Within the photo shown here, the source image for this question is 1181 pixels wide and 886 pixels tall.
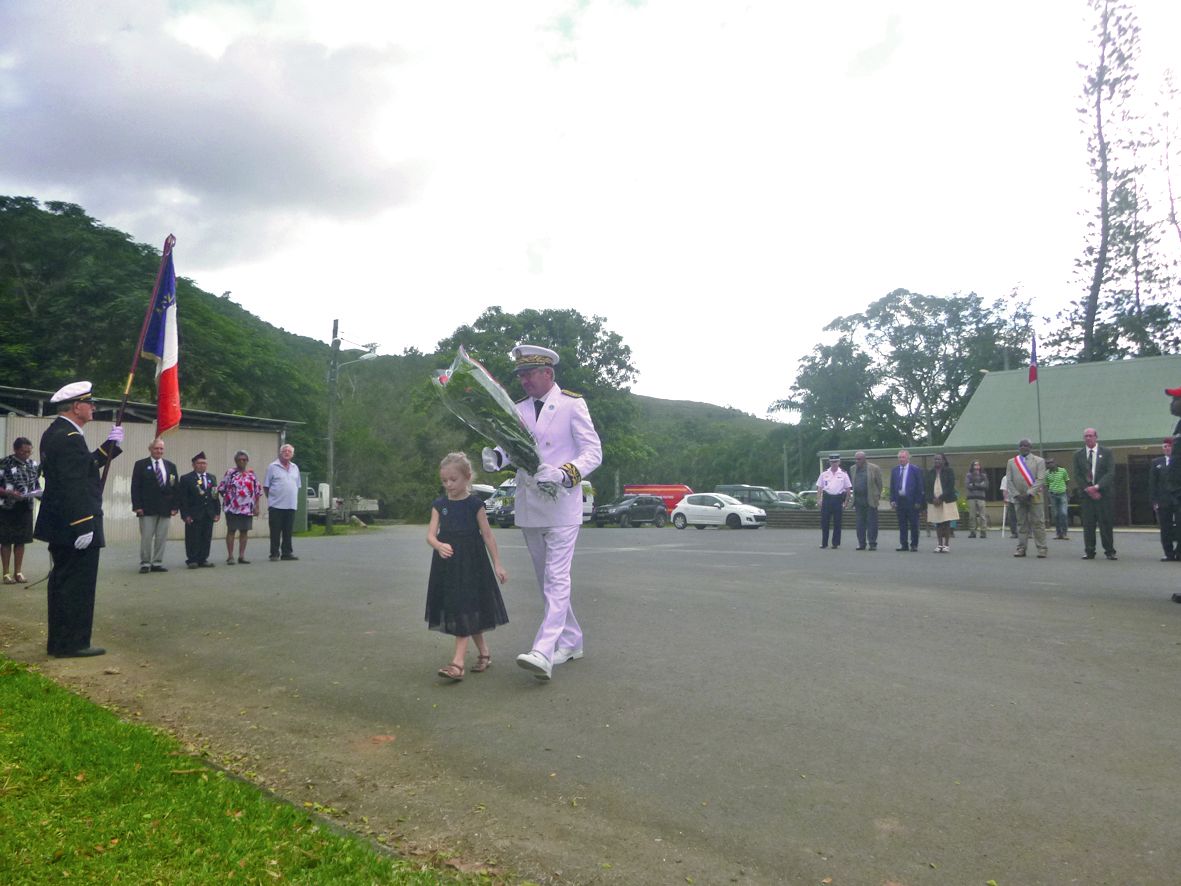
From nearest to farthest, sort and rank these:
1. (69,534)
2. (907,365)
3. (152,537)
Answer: (69,534), (152,537), (907,365)

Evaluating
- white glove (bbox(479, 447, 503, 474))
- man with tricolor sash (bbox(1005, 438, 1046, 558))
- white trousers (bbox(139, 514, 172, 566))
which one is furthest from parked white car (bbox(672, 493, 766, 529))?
white glove (bbox(479, 447, 503, 474))

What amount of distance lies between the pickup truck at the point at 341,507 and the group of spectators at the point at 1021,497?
109 ft

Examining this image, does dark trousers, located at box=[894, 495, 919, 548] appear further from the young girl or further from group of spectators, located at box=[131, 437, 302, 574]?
→ the young girl

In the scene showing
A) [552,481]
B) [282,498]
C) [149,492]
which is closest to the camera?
[552,481]

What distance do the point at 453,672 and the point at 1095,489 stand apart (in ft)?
36.7

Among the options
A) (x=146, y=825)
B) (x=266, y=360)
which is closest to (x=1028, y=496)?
(x=146, y=825)

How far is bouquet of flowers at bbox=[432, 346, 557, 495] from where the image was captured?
216 inches

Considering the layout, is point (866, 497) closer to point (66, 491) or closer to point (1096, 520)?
point (1096, 520)

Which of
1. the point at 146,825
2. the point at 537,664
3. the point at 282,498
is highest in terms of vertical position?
the point at 282,498

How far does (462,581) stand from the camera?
5.81 meters

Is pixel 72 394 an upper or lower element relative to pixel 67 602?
upper

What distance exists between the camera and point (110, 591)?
10359 mm

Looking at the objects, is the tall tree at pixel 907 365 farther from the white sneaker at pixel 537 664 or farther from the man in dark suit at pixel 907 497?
the white sneaker at pixel 537 664

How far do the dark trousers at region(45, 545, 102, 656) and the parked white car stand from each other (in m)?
32.8
